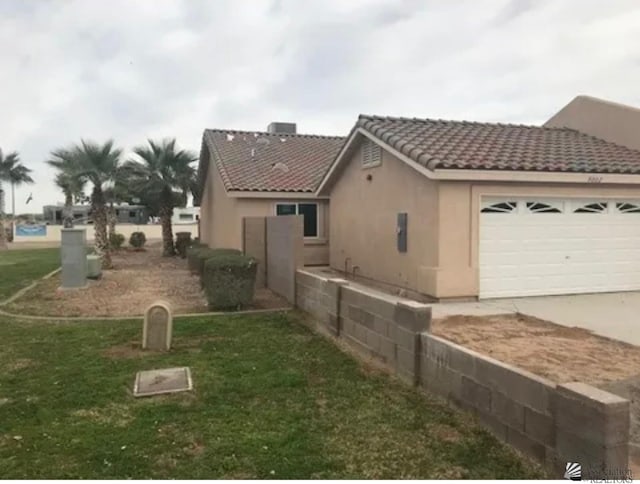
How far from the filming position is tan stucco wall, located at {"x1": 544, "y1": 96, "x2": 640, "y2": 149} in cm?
1417

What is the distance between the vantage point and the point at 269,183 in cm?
1858

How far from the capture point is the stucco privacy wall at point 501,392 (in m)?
3.70

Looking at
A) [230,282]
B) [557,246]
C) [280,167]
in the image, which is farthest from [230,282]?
[280,167]

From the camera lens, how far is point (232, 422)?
5480 mm

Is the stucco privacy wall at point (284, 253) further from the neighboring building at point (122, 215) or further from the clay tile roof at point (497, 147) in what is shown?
the neighboring building at point (122, 215)

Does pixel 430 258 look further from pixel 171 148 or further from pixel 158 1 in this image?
pixel 171 148

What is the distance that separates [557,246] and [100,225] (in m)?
17.0

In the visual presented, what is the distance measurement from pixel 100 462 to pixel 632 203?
41.2 ft

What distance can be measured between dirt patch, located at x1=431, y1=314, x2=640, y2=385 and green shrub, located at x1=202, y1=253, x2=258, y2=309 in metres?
4.55

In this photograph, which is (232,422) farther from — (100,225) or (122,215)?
(122,215)

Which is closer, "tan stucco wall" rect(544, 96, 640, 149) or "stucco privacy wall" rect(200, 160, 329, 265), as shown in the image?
"tan stucco wall" rect(544, 96, 640, 149)

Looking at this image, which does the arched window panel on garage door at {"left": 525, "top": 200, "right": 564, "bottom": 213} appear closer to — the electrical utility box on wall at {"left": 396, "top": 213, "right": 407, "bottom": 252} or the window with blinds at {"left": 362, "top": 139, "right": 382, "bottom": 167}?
the electrical utility box on wall at {"left": 396, "top": 213, "right": 407, "bottom": 252}

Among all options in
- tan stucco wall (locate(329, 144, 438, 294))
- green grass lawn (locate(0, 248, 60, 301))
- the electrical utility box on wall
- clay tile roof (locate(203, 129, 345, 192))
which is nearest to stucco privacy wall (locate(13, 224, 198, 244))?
green grass lawn (locate(0, 248, 60, 301))

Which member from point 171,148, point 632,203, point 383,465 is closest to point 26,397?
point 383,465
